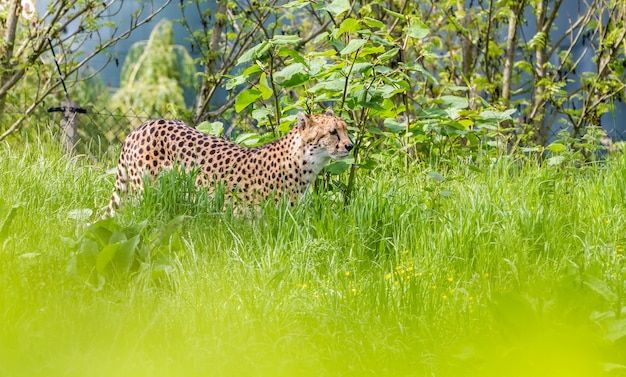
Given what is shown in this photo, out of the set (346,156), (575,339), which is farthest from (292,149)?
(575,339)

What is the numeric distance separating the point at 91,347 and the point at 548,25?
6734 millimetres

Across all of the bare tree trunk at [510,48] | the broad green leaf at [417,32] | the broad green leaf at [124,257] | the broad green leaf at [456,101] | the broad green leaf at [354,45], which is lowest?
the bare tree trunk at [510,48]

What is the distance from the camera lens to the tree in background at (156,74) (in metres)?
13.5

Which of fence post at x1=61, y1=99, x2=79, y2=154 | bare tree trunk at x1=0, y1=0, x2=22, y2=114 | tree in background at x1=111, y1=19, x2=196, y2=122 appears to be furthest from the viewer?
tree in background at x1=111, y1=19, x2=196, y2=122

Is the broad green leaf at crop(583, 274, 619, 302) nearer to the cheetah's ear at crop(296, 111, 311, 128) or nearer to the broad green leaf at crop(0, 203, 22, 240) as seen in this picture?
the cheetah's ear at crop(296, 111, 311, 128)

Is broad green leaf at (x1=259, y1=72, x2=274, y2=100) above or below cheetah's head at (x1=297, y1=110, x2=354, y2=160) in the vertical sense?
above

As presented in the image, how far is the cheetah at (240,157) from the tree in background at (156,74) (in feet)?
24.5

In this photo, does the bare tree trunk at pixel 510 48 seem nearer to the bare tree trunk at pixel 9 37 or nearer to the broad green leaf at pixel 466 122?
the broad green leaf at pixel 466 122

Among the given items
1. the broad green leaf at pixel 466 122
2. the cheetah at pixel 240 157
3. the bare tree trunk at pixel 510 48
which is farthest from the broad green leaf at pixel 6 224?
the bare tree trunk at pixel 510 48

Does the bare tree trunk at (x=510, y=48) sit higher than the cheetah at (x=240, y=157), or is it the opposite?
the cheetah at (x=240, y=157)

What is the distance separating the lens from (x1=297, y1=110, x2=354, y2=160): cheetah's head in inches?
212

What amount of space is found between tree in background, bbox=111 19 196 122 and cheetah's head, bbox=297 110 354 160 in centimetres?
818

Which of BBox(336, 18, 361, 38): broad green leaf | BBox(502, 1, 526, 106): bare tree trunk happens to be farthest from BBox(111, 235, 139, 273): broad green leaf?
BBox(502, 1, 526, 106): bare tree trunk

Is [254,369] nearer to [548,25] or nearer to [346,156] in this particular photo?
[346,156]
